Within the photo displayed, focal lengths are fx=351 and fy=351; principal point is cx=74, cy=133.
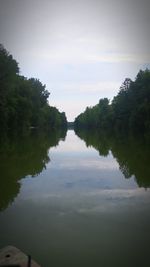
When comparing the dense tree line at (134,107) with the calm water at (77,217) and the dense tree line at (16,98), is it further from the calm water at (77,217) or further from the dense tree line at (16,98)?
the calm water at (77,217)

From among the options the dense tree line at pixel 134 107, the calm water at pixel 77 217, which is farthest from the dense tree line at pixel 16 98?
the calm water at pixel 77 217

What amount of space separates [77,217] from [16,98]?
52.3 meters

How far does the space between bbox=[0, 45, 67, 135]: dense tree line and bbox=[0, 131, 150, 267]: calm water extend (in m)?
33.3

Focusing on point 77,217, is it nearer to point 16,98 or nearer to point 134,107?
point 16,98

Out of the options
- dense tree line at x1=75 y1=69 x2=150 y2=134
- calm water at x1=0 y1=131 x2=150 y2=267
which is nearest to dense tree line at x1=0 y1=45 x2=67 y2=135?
dense tree line at x1=75 y1=69 x2=150 y2=134

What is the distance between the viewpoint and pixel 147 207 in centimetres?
857

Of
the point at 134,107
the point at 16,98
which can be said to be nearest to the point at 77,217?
the point at 16,98

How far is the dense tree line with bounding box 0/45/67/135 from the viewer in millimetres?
45344

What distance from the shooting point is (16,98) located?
58.4 m

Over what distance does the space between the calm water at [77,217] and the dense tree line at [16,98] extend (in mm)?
33266

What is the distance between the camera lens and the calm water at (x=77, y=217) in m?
5.68

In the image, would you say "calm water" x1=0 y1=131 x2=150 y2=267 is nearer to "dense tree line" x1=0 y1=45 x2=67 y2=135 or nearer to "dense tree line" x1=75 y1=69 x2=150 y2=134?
"dense tree line" x1=0 y1=45 x2=67 y2=135

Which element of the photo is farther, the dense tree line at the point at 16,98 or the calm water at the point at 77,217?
the dense tree line at the point at 16,98

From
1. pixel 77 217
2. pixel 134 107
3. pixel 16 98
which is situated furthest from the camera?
pixel 134 107
